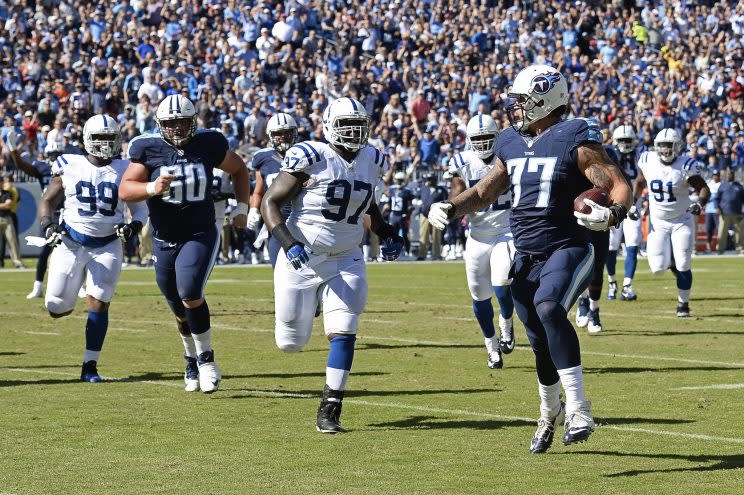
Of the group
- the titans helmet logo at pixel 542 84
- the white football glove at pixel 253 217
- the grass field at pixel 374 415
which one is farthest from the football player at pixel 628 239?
the titans helmet logo at pixel 542 84

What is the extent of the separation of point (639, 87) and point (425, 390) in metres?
22.9

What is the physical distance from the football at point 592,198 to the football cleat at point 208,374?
3088 millimetres

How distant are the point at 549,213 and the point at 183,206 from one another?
2767 millimetres

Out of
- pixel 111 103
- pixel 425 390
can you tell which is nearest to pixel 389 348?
pixel 425 390

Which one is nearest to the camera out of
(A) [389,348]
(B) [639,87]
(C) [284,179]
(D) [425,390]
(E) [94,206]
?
(C) [284,179]

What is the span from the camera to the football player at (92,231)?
9.28 metres

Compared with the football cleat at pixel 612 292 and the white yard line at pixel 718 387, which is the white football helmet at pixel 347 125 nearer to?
the white yard line at pixel 718 387

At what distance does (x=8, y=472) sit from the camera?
593 cm

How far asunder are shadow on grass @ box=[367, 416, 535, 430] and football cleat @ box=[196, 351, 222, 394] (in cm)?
153

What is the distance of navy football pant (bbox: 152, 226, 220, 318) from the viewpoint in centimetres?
826

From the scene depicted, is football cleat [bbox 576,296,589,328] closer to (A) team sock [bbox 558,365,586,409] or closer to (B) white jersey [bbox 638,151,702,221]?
(B) white jersey [bbox 638,151,702,221]

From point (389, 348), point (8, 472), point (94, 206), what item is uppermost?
point (94, 206)

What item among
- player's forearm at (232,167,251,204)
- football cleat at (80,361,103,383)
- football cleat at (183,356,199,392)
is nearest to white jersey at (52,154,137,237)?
player's forearm at (232,167,251,204)

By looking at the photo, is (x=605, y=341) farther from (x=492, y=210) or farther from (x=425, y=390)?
(x=425, y=390)
